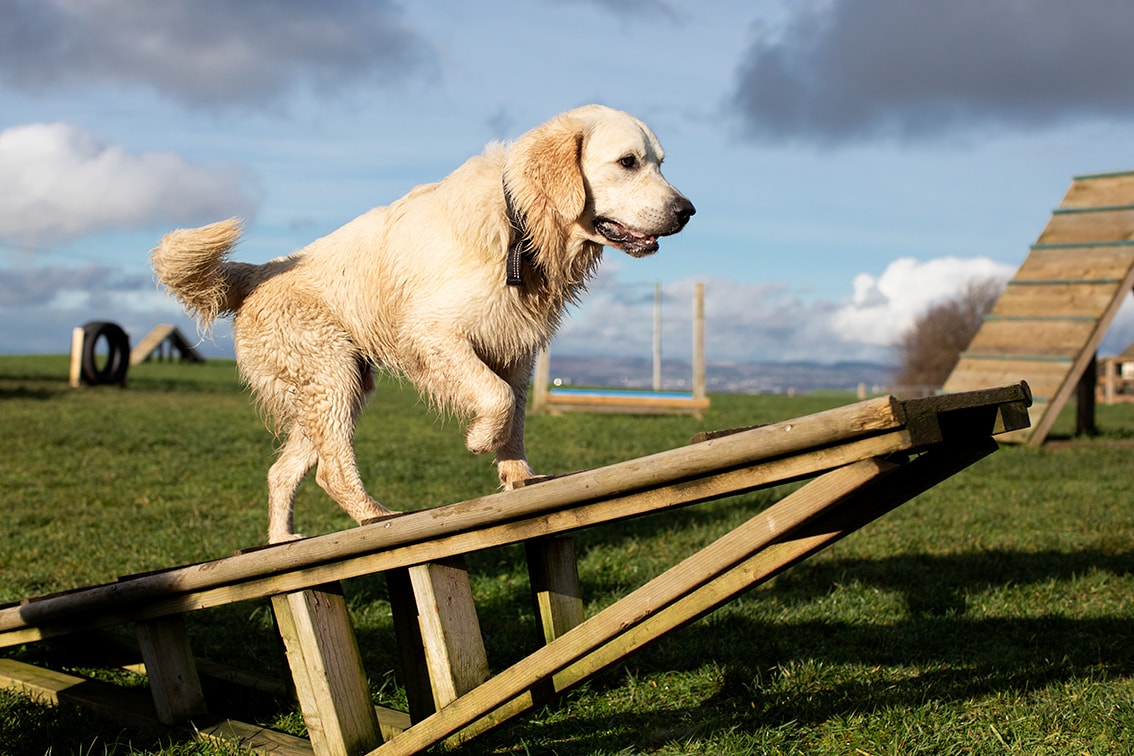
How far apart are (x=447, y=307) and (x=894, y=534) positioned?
4.86 meters

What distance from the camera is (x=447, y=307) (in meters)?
3.29

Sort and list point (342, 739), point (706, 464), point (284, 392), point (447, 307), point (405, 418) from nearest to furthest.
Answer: point (706, 464)
point (342, 739)
point (447, 307)
point (284, 392)
point (405, 418)

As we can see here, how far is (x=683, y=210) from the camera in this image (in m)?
3.23

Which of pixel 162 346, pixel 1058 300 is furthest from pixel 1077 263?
pixel 162 346

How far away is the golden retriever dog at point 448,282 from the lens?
10.8ft

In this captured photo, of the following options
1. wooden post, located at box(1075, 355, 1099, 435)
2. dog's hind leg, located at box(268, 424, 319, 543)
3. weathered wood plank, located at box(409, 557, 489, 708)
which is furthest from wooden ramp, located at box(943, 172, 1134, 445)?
weathered wood plank, located at box(409, 557, 489, 708)

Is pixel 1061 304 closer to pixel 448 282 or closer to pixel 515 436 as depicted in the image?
pixel 515 436

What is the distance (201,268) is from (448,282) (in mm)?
1079

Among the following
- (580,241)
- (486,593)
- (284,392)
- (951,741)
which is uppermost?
(580,241)

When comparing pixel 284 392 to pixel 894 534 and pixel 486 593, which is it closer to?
pixel 486 593

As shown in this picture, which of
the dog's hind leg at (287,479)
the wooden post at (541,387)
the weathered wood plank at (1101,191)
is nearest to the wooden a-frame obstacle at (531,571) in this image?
the dog's hind leg at (287,479)

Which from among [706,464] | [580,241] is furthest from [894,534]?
[706,464]

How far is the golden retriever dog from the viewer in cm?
328

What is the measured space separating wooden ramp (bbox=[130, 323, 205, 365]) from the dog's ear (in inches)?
1223
